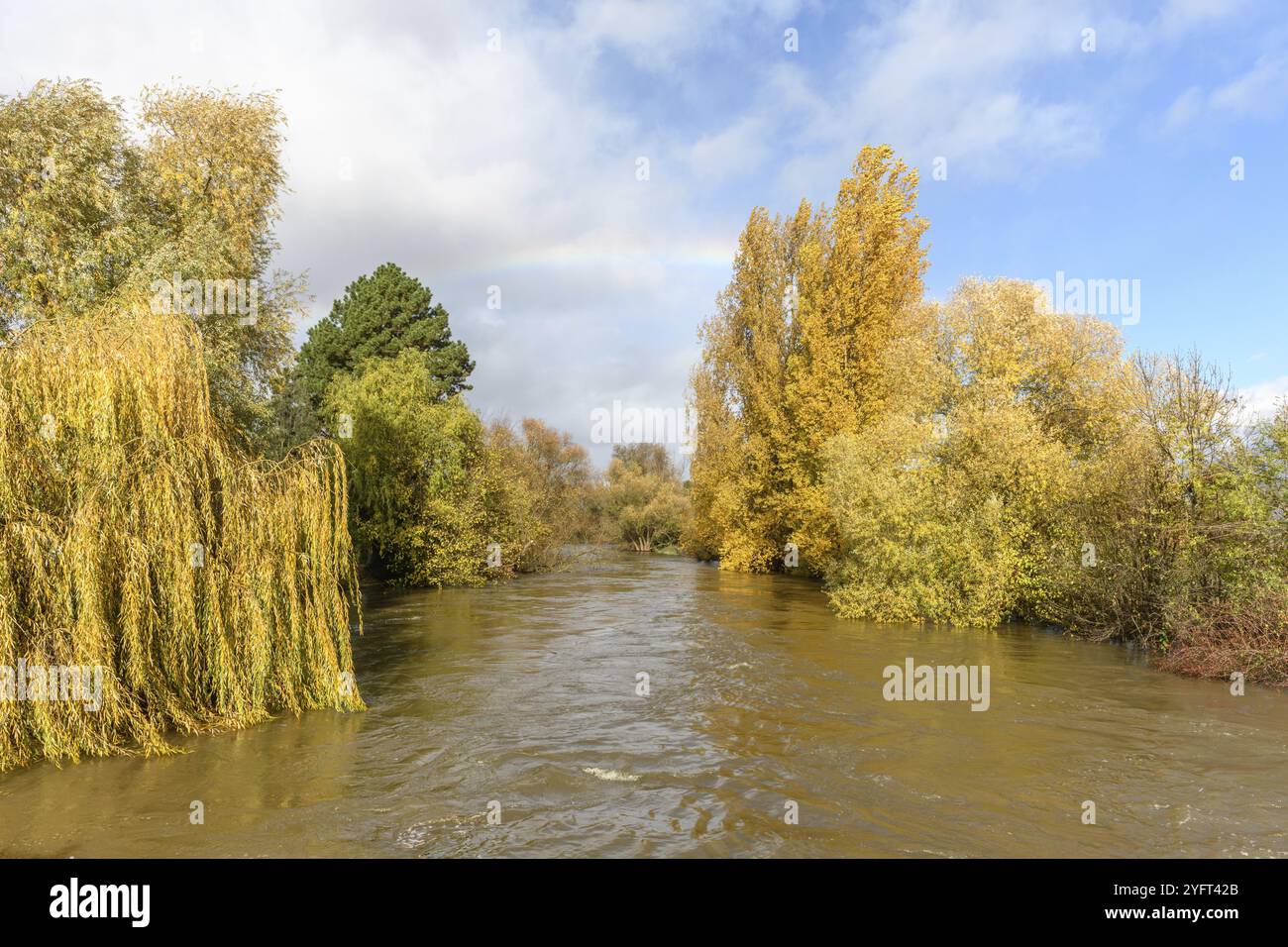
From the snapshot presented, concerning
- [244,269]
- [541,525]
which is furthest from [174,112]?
[541,525]

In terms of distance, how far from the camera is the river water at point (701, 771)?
645 centimetres

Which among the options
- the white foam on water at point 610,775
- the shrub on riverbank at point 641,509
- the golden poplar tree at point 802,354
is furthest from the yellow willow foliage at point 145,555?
the shrub on riverbank at point 641,509

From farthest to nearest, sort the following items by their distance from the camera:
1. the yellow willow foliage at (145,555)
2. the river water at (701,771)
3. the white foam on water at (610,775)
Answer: the white foam on water at (610,775), the yellow willow foliage at (145,555), the river water at (701,771)

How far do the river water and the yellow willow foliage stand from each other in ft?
1.73

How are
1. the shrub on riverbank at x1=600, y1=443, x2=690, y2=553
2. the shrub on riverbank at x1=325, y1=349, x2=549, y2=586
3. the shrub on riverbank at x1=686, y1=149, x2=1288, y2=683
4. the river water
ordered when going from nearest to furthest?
the river water < the shrub on riverbank at x1=686, y1=149, x2=1288, y2=683 < the shrub on riverbank at x1=325, y1=349, x2=549, y2=586 < the shrub on riverbank at x1=600, y1=443, x2=690, y2=553

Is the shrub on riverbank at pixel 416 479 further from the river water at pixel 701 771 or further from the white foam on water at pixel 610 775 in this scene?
the white foam on water at pixel 610 775

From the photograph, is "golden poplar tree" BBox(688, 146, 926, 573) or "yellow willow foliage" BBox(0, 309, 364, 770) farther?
"golden poplar tree" BBox(688, 146, 926, 573)

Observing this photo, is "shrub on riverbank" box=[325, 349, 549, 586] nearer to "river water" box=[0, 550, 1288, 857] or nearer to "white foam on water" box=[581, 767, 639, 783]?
"river water" box=[0, 550, 1288, 857]

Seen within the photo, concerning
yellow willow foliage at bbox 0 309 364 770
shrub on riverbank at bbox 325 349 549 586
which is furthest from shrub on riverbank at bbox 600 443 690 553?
yellow willow foliage at bbox 0 309 364 770

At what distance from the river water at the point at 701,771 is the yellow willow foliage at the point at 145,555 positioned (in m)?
0.53

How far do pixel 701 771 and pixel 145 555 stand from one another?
644cm

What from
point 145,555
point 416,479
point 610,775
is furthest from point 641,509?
point 145,555

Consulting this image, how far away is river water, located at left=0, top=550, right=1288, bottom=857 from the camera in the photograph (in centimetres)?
645

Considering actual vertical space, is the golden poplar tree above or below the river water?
above
